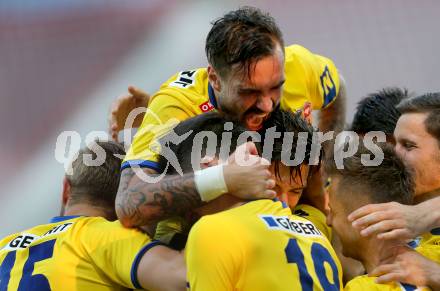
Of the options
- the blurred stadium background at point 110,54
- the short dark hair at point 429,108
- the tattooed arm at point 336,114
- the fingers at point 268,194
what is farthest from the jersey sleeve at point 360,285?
the blurred stadium background at point 110,54

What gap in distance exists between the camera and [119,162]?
11.5ft

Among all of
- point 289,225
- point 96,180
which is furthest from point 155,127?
point 289,225

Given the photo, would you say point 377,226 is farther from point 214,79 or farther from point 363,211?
point 214,79

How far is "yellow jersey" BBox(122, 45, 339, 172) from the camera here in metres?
3.17

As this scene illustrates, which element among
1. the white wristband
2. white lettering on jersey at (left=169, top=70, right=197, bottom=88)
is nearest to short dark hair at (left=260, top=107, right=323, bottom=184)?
the white wristband

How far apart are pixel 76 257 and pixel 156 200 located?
38cm

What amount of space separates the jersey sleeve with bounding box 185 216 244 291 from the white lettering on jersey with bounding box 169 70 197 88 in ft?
4.50

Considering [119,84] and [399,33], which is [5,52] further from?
[399,33]

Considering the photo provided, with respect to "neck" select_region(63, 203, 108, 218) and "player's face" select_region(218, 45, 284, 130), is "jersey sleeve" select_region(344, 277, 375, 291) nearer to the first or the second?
"player's face" select_region(218, 45, 284, 130)

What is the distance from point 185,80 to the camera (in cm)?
358

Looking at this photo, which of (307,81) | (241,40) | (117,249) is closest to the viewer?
(117,249)

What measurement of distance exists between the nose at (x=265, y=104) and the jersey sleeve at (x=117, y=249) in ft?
2.25

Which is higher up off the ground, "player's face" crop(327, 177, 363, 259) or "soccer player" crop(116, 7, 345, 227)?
"soccer player" crop(116, 7, 345, 227)

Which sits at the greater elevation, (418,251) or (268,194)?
(268,194)
